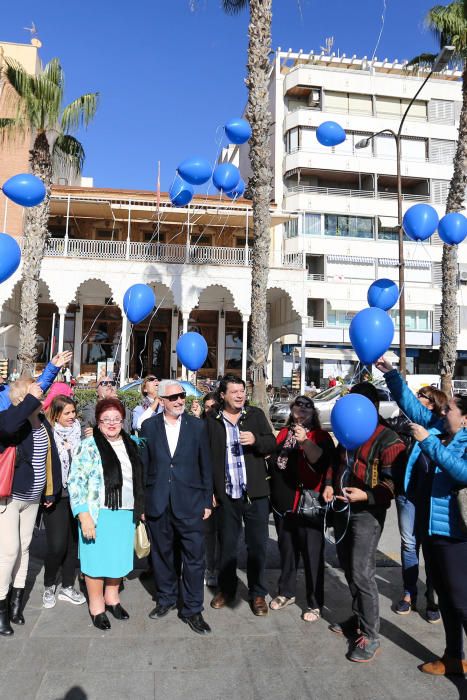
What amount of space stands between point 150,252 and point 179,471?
19.4m

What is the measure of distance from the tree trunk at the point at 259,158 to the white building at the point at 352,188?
56.4 feet

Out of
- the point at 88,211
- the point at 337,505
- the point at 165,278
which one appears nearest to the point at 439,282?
the point at 165,278

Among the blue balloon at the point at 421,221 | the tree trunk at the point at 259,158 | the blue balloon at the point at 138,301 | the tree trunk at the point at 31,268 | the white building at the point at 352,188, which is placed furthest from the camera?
the white building at the point at 352,188

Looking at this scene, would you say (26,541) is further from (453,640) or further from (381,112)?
(381,112)

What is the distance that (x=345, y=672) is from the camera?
3227 millimetres

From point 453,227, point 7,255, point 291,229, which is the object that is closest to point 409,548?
point 7,255

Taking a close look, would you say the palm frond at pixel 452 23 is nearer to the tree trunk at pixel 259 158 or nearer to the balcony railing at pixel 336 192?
the tree trunk at pixel 259 158

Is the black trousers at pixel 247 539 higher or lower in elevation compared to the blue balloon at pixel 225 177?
lower

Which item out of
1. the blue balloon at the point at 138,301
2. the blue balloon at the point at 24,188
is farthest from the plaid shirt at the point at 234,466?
the blue balloon at the point at 138,301

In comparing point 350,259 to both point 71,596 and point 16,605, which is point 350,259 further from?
point 16,605

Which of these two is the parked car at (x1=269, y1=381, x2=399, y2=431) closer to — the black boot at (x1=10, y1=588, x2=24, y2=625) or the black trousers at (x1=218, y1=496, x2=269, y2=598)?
the black trousers at (x1=218, y1=496, x2=269, y2=598)

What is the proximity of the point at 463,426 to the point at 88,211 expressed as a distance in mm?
22665

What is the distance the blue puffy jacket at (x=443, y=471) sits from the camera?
9.71 ft

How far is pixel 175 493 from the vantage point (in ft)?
12.9
